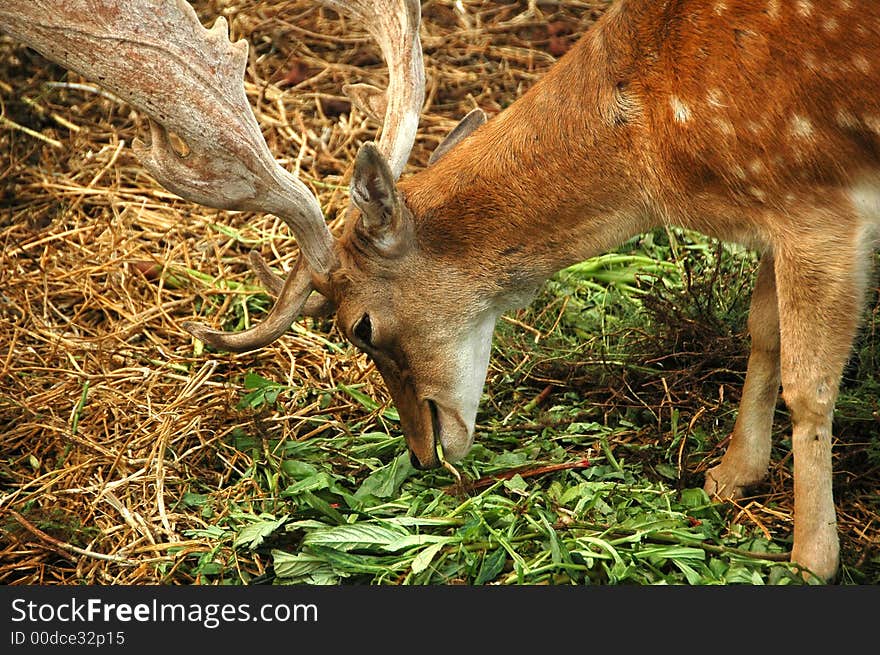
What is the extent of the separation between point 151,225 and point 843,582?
3971 mm

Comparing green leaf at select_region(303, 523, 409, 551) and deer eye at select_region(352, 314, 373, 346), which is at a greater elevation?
deer eye at select_region(352, 314, 373, 346)

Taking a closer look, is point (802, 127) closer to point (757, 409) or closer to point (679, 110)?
point (679, 110)

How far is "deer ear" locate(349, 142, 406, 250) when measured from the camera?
379 cm

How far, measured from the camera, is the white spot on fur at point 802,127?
139 inches

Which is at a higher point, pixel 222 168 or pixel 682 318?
pixel 222 168

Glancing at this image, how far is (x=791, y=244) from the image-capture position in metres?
3.65

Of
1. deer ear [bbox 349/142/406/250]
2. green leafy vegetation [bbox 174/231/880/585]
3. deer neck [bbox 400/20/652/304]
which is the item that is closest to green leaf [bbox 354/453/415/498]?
green leafy vegetation [bbox 174/231/880/585]

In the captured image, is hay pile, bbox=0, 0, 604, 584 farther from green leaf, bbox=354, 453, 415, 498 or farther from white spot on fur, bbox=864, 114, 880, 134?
white spot on fur, bbox=864, 114, 880, 134

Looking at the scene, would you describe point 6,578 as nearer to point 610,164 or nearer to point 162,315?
point 162,315

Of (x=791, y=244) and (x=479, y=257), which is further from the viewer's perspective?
(x=479, y=257)

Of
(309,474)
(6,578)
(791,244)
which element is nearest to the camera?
(791,244)

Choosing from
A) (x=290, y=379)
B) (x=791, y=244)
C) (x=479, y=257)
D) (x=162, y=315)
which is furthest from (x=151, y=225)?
(x=791, y=244)

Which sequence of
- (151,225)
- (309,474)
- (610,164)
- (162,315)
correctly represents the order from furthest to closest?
1. (151,225)
2. (162,315)
3. (309,474)
4. (610,164)

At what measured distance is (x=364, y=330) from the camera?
4207 mm
